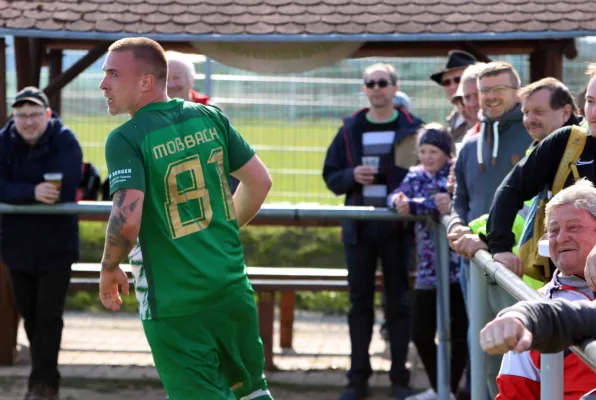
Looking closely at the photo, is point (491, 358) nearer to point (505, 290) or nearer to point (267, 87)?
point (505, 290)

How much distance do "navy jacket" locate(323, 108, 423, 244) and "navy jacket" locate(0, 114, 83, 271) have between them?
1.56 m

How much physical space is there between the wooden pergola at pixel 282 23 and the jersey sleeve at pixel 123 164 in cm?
405

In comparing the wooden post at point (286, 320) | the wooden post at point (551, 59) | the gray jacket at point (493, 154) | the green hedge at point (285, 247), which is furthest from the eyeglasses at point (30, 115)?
the green hedge at point (285, 247)

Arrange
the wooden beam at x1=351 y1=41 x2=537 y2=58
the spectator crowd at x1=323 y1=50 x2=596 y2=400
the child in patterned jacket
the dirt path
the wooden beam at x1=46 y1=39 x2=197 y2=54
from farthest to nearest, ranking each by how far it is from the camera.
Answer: the wooden beam at x1=46 y1=39 x2=197 y2=54, the wooden beam at x1=351 y1=41 x2=537 y2=58, the dirt path, the child in patterned jacket, the spectator crowd at x1=323 y1=50 x2=596 y2=400

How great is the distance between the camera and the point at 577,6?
320 inches

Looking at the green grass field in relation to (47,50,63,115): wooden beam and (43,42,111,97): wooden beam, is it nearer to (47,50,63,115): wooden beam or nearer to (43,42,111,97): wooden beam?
(47,50,63,115): wooden beam

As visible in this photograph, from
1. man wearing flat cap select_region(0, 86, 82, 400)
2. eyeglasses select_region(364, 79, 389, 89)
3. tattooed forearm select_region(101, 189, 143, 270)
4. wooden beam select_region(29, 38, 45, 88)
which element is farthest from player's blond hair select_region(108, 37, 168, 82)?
wooden beam select_region(29, 38, 45, 88)

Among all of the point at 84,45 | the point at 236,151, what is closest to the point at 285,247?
the point at 84,45

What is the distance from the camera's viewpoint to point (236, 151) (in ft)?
14.7

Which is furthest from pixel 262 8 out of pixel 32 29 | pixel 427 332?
pixel 427 332

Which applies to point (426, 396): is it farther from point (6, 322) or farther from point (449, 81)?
point (6, 322)

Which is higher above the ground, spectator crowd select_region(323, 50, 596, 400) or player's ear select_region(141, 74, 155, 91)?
player's ear select_region(141, 74, 155, 91)

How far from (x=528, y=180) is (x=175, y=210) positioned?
4.47 feet

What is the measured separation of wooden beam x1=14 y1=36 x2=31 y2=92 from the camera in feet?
28.0
